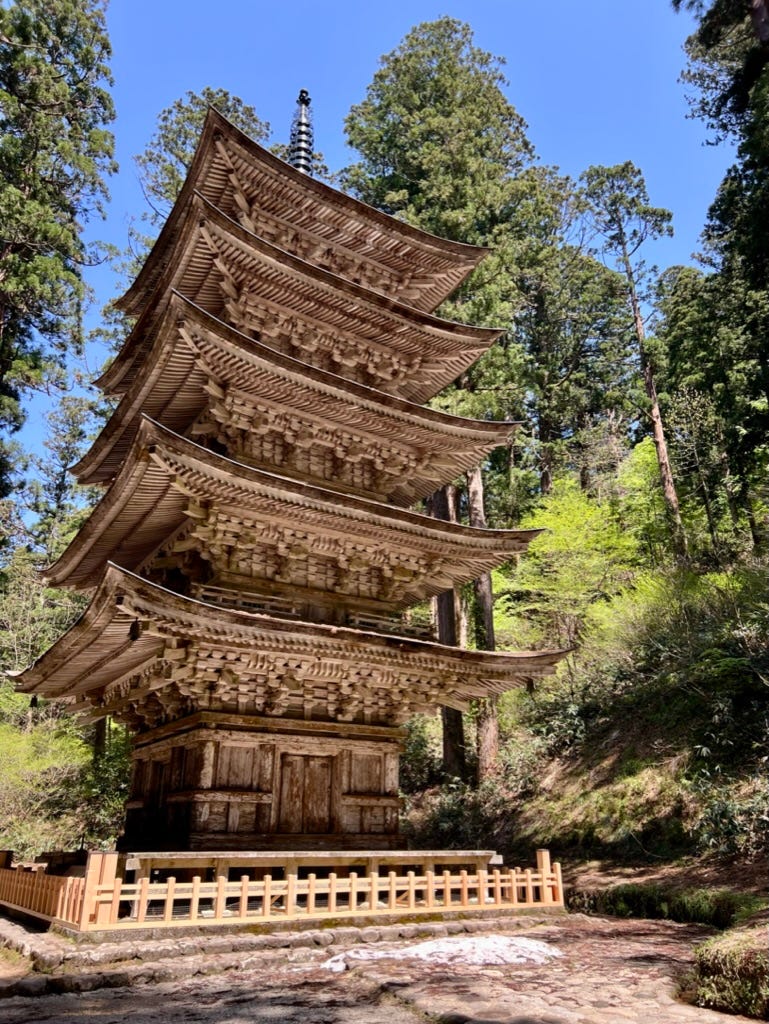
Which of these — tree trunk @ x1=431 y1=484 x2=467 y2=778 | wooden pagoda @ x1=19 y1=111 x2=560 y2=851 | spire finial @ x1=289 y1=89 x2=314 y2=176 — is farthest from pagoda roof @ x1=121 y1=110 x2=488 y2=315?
tree trunk @ x1=431 y1=484 x2=467 y2=778

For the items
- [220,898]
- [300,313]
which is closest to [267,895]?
[220,898]

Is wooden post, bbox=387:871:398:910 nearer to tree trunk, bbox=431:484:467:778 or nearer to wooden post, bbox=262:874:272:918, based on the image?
wooden post, bbox=262:874:272:918

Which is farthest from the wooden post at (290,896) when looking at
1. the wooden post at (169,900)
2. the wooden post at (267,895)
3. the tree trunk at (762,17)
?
the tree trunk at (762,17)

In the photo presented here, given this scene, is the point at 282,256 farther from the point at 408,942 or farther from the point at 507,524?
the point at 507,524

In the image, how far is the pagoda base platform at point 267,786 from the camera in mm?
9992

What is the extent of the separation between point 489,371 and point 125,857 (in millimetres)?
17648

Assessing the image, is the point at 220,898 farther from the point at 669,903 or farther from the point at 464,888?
the point at 669,903

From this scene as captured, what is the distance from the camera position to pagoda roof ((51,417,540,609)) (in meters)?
10.1

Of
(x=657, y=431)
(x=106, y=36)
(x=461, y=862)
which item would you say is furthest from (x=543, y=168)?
(x=461, y=862)

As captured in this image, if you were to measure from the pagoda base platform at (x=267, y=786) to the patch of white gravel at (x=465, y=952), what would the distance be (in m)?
2.69

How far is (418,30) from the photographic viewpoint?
30375 millimetres

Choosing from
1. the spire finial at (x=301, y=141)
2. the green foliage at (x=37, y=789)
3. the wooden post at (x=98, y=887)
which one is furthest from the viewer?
the green foliage at (x=37, y=789)

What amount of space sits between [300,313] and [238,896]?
9.58 meters

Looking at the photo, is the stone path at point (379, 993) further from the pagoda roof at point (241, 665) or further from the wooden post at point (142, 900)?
the pagoda roof at point (241, 665)
